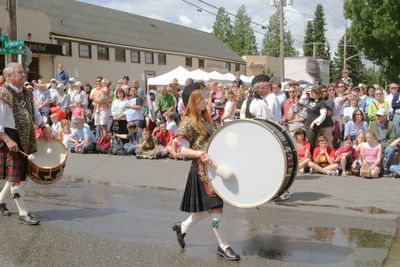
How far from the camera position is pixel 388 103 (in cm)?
1189

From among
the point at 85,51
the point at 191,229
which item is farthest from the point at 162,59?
the point at 191,229

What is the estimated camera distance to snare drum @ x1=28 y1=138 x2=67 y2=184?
644 centimetres

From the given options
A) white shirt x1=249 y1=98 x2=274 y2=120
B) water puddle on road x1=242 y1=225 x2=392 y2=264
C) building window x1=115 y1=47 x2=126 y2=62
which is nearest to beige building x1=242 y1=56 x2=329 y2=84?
building window x1=115 y1=47 x2=126 y2=62

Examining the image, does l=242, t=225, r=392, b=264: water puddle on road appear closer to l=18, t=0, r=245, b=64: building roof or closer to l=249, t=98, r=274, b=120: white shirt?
l=249, t=98, r=274, b=120: white shirt

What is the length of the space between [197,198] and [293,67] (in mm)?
72649

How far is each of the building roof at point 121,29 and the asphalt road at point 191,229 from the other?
23.0 m

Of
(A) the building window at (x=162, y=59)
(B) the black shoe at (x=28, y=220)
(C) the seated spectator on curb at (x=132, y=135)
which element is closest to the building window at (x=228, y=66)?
(A) the building window at (x=162, y=59)

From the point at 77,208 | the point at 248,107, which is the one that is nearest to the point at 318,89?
the point at 248,107

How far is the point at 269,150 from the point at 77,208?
3.59m

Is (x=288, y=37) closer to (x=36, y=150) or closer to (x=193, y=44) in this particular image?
(x=193, y=44)

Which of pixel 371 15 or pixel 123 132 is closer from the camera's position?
pixel 123 132

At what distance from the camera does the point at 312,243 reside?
5824 mm

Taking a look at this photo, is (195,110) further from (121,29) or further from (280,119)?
(121,29)

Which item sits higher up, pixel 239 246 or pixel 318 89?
pixel 318 89
